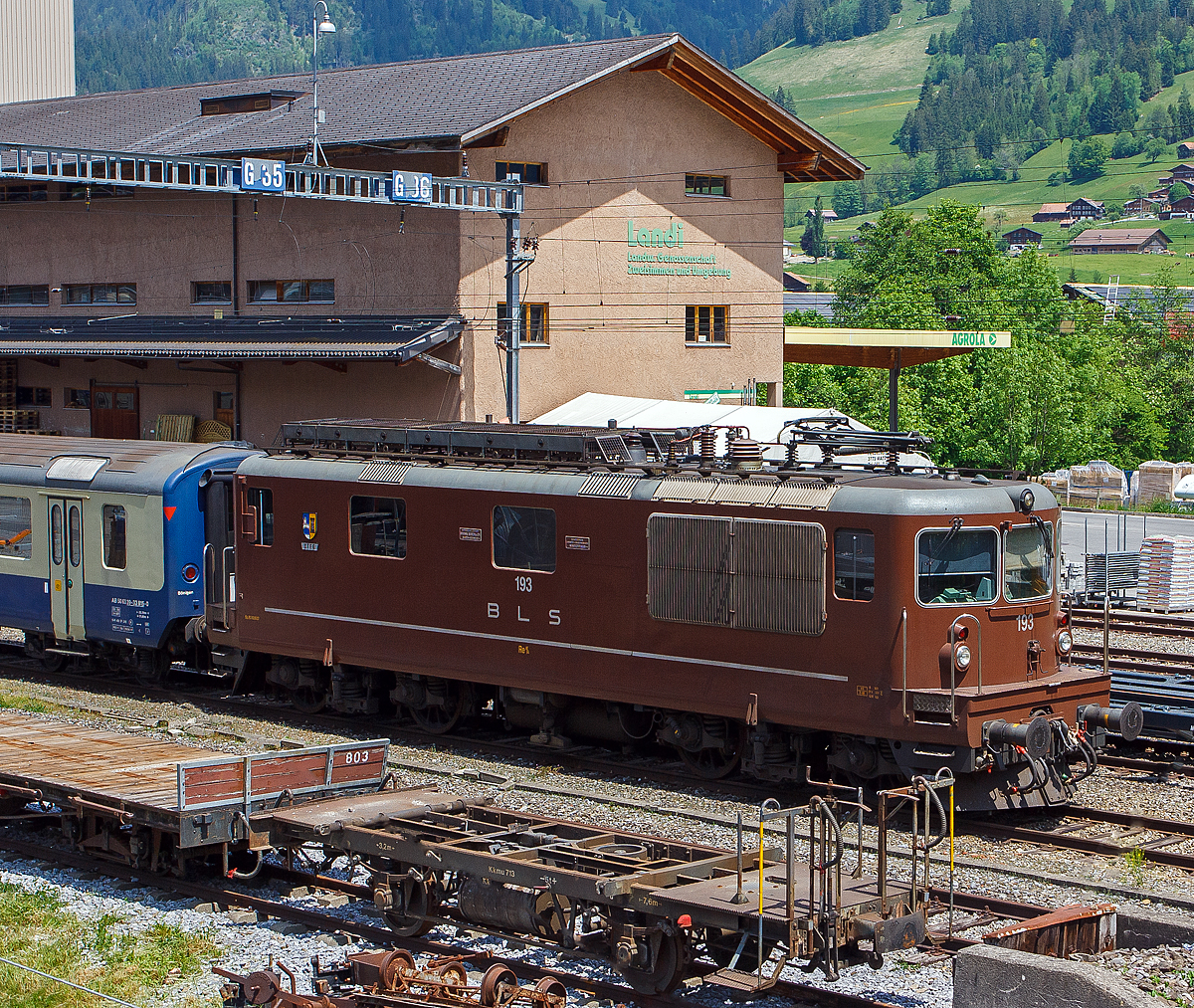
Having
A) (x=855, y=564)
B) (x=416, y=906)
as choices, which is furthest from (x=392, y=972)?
(x=855, y=564)

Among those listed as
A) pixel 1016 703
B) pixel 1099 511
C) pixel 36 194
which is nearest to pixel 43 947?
pixel 1016 703

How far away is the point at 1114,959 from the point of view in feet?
32.6

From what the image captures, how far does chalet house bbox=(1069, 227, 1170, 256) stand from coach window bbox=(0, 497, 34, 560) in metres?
185

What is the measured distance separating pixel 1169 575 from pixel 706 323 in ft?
41.0

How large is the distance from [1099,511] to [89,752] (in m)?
43.6

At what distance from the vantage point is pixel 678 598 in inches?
588

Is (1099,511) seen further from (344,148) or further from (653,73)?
(344,148)

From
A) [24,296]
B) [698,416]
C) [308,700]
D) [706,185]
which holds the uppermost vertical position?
[706,185]

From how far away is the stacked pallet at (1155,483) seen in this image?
54219 millimetres

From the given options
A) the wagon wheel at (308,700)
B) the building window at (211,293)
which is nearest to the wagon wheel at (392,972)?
the wagon wheel at (308,700)

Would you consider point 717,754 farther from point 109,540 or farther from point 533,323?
point 533,323

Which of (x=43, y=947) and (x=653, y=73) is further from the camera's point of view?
(x=653, y=73)

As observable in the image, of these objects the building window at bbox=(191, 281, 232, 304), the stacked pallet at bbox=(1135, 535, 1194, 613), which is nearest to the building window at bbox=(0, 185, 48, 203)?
the building window at bbox=(191, 281, 232, 304)

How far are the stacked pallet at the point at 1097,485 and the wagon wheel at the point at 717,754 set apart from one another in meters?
41.5
